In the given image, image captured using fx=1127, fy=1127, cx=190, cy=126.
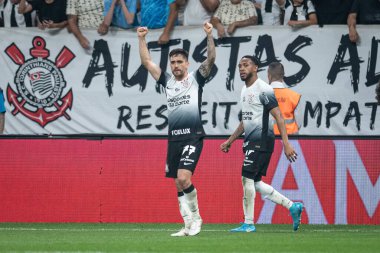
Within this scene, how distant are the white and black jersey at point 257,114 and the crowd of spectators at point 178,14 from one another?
417 centimetres

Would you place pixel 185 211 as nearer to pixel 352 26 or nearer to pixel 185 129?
pixel 185 129

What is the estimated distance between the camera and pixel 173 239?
44.1 feet

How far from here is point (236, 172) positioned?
17.5 metres

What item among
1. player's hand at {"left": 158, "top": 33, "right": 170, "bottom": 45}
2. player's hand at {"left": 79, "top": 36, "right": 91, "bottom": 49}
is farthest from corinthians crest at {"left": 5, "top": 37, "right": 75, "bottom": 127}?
player's hand at {"left": 158, "top": 33, "right": 170, "bottom": 45}

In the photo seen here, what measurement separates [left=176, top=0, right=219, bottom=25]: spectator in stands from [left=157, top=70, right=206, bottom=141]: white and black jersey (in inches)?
218

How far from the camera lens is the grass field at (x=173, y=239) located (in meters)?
11.9

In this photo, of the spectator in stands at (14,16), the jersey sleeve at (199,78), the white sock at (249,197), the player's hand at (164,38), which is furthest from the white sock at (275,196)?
the spectator in stands at (14,16)

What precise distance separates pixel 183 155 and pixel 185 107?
60 centimetres

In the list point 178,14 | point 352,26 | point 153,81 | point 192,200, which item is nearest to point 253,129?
point 192,200

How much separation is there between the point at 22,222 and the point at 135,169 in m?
1.95

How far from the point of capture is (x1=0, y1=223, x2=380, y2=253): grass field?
39.2 ft

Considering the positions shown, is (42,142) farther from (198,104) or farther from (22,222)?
(198,104)

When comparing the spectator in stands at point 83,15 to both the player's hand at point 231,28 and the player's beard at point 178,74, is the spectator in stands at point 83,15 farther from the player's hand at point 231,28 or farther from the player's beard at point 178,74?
the player's beard at point 178,74

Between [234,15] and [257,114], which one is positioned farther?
[234,15]
